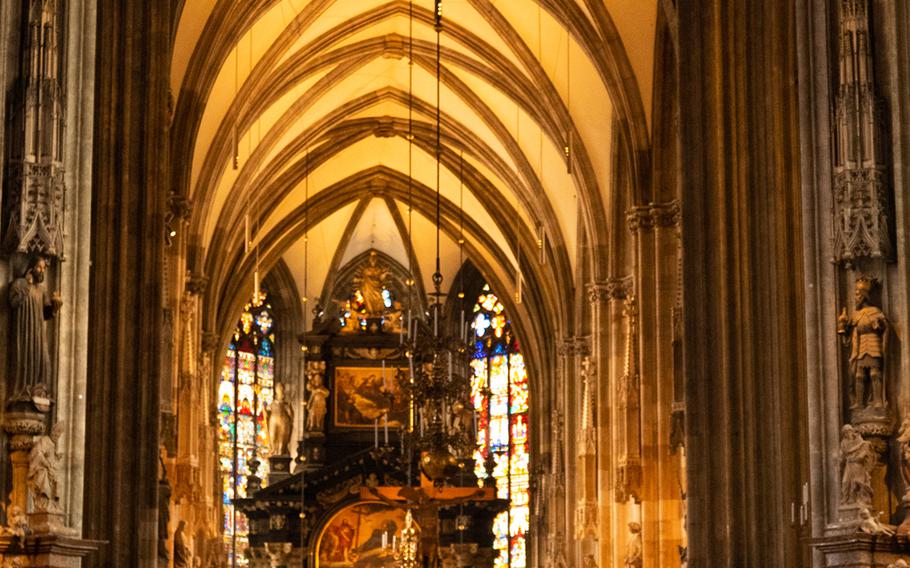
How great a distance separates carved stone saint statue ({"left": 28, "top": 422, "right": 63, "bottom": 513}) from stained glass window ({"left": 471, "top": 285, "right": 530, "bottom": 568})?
102 ft

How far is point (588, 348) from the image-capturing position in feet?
118

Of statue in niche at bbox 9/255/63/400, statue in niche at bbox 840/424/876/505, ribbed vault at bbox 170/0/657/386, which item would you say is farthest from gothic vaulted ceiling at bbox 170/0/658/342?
statue in niche at bbox 840/424/876/505

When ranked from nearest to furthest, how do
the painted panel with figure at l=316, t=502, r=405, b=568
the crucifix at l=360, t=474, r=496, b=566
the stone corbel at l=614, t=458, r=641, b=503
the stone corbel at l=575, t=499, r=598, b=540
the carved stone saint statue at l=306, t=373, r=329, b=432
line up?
the stone corbel at l=614, t=458, r=641, b=503 → the crucifix at l=360, t=474, r=496, b=566 → the stone corbel at l=575, t=499, r=598, b=540 → the painted panel with figure at l=316, t=502, r=405, b=568 → the carved stone saint statue at l=306, t=373, r=329, b=432

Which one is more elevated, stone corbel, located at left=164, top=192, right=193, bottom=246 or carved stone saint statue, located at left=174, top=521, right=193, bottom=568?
stone corbel, located at left=164, top=192, right=193, bottom=246

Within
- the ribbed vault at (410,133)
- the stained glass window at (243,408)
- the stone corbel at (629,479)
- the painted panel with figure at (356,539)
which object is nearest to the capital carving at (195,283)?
the ribbed vault at (410,133)

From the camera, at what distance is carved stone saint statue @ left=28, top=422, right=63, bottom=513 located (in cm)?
1300

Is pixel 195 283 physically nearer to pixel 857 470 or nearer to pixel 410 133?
pixel 410 133

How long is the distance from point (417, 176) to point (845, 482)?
1148 inches

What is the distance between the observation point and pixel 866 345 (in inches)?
540

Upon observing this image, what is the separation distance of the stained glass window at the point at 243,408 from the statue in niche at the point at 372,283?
232 centimetres

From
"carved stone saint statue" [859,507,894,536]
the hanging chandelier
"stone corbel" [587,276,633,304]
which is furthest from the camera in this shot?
"stone corbel" [587,276,633,304]

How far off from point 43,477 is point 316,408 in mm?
32944

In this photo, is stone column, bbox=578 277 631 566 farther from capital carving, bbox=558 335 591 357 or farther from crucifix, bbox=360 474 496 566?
capital carving, bbox=558 335 591 357

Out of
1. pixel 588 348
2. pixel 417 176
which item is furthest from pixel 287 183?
pixel 588 348
